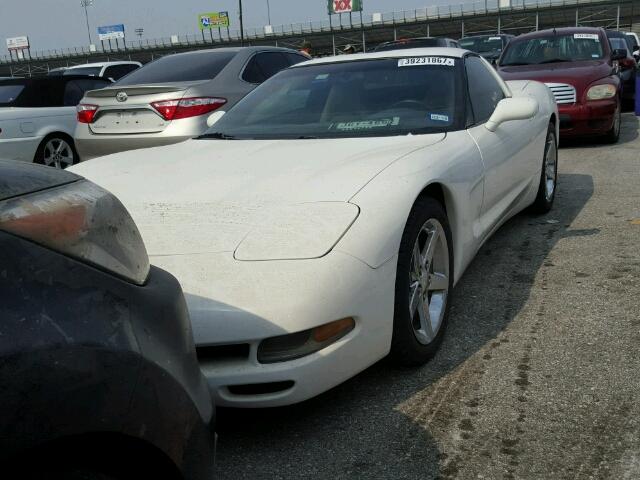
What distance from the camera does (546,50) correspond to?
9727 mm

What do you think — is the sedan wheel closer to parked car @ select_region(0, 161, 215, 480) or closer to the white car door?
the white car door

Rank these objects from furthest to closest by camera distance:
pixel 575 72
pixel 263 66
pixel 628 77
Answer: pixel 628 77, pixel 575 72, pixel 263 66

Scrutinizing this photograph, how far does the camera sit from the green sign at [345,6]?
297 feet

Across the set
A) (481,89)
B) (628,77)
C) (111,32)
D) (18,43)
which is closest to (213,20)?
(111,32)

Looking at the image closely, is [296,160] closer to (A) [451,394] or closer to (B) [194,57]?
(A) [451,394]

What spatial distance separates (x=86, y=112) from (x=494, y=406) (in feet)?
17.8

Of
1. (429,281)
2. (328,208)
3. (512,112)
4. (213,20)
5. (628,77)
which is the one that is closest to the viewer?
(328,208)

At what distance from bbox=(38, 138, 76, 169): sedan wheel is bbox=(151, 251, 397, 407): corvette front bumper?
6.23 m

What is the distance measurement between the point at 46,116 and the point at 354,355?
668cm

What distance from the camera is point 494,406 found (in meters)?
→ 2.64

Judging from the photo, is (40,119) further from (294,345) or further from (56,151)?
(294,345)

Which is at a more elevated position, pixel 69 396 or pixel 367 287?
pixel 69 396

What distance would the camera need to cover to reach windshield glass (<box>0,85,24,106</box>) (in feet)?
27.8

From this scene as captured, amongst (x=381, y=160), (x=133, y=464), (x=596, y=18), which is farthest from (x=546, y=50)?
(x=596, y=18)
